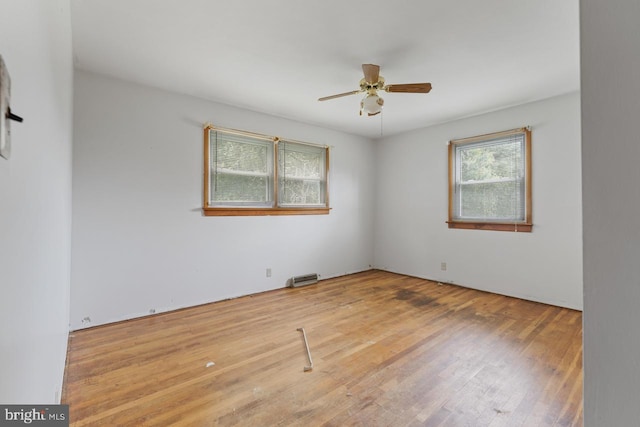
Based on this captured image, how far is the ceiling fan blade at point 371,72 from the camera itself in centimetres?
246

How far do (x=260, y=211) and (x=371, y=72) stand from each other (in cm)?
225

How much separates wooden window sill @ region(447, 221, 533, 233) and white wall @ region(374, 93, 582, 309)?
0.20 ft

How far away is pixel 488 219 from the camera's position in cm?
396

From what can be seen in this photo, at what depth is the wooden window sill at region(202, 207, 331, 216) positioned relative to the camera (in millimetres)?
3535

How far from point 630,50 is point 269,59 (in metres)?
2.48

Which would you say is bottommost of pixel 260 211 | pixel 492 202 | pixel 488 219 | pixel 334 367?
pixel 334 367

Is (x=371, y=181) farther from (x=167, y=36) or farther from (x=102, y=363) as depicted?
(x=102, y=363)

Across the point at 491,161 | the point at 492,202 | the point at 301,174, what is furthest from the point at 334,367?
the point at 491,161

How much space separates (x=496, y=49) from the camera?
235 centimetres

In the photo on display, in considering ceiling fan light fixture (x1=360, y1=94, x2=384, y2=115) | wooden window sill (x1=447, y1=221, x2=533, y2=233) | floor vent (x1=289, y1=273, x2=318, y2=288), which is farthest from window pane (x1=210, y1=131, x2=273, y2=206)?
wooden window sill (x1=447, y1=221, x2=533, y2=233)

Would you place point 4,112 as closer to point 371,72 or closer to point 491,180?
point 371,72

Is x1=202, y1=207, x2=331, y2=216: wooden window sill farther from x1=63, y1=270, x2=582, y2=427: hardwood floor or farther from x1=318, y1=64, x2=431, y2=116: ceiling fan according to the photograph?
x1=318, y1=64, x2=431, y2=116: ceiling fan

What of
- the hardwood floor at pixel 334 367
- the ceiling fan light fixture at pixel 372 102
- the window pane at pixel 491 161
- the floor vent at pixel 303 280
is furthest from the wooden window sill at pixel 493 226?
the ceiling fan light fixture at pixel 372 102

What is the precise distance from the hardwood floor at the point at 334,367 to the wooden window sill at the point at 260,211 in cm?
113
